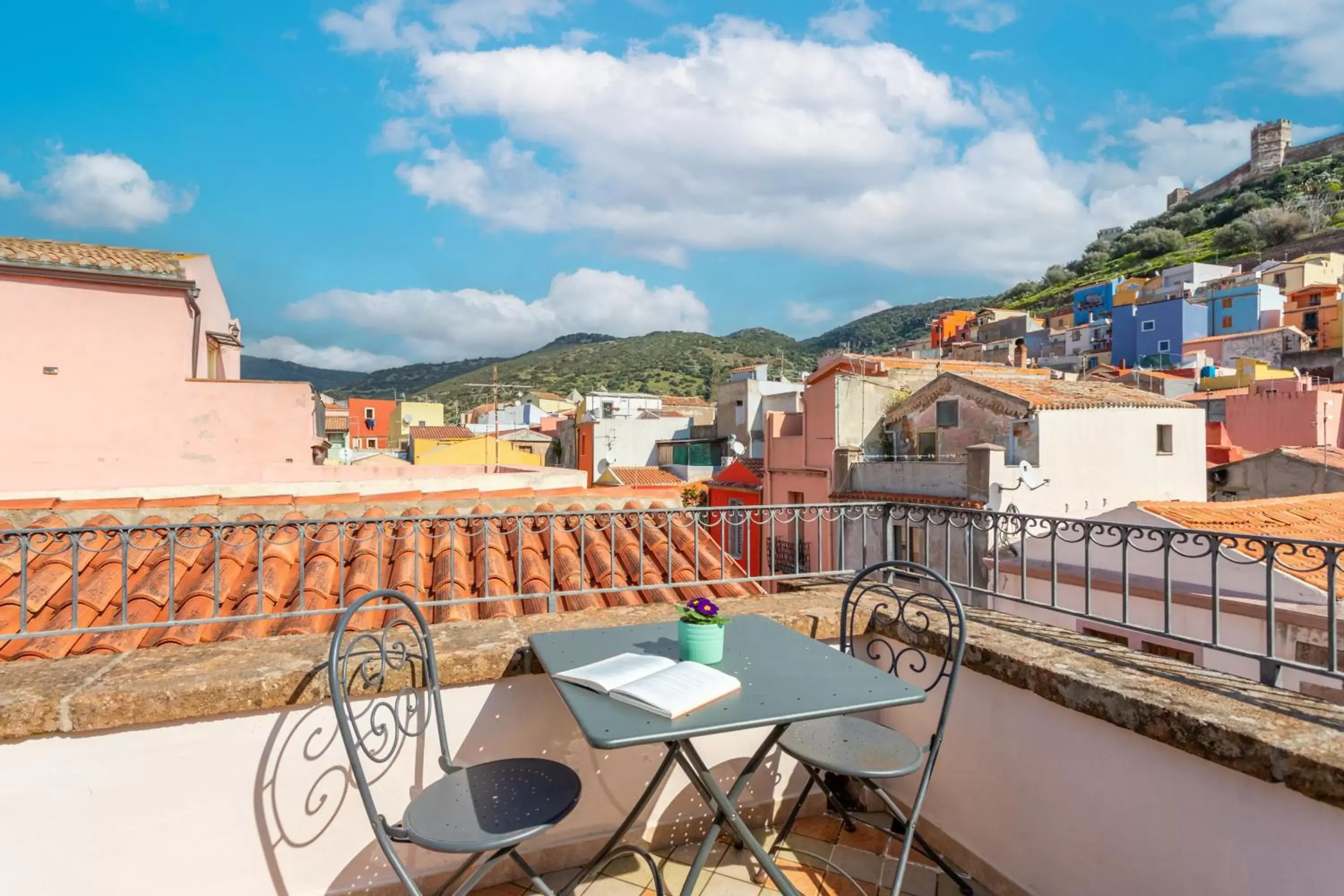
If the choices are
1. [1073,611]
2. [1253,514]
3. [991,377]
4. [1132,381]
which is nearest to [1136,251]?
[1132,381]

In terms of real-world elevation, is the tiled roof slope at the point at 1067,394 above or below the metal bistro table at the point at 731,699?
above

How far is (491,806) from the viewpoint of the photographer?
1902 millimetres

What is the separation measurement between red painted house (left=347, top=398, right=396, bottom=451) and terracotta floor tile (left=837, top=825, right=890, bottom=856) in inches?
2089

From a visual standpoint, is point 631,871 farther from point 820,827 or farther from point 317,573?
point 317,573

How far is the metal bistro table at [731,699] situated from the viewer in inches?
64.9

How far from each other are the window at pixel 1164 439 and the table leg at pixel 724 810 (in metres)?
17.0

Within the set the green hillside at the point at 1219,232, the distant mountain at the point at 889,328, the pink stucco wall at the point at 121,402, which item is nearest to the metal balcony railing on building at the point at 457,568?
the pink stucco wall at the point at 121,402

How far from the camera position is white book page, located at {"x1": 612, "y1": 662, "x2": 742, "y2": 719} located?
5.60 feet

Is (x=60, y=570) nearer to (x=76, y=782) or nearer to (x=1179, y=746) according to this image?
(x=76, y=782)

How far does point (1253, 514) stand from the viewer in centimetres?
851

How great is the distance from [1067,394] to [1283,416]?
12.8 m

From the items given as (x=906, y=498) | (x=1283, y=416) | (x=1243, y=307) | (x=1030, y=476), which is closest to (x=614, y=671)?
(x=1030, y=476)

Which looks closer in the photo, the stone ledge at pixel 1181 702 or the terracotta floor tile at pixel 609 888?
the stone ledge at pixel 1181 702

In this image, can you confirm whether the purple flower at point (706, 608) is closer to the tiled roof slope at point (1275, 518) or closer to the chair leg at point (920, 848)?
the chair leg at point (920, 848)
